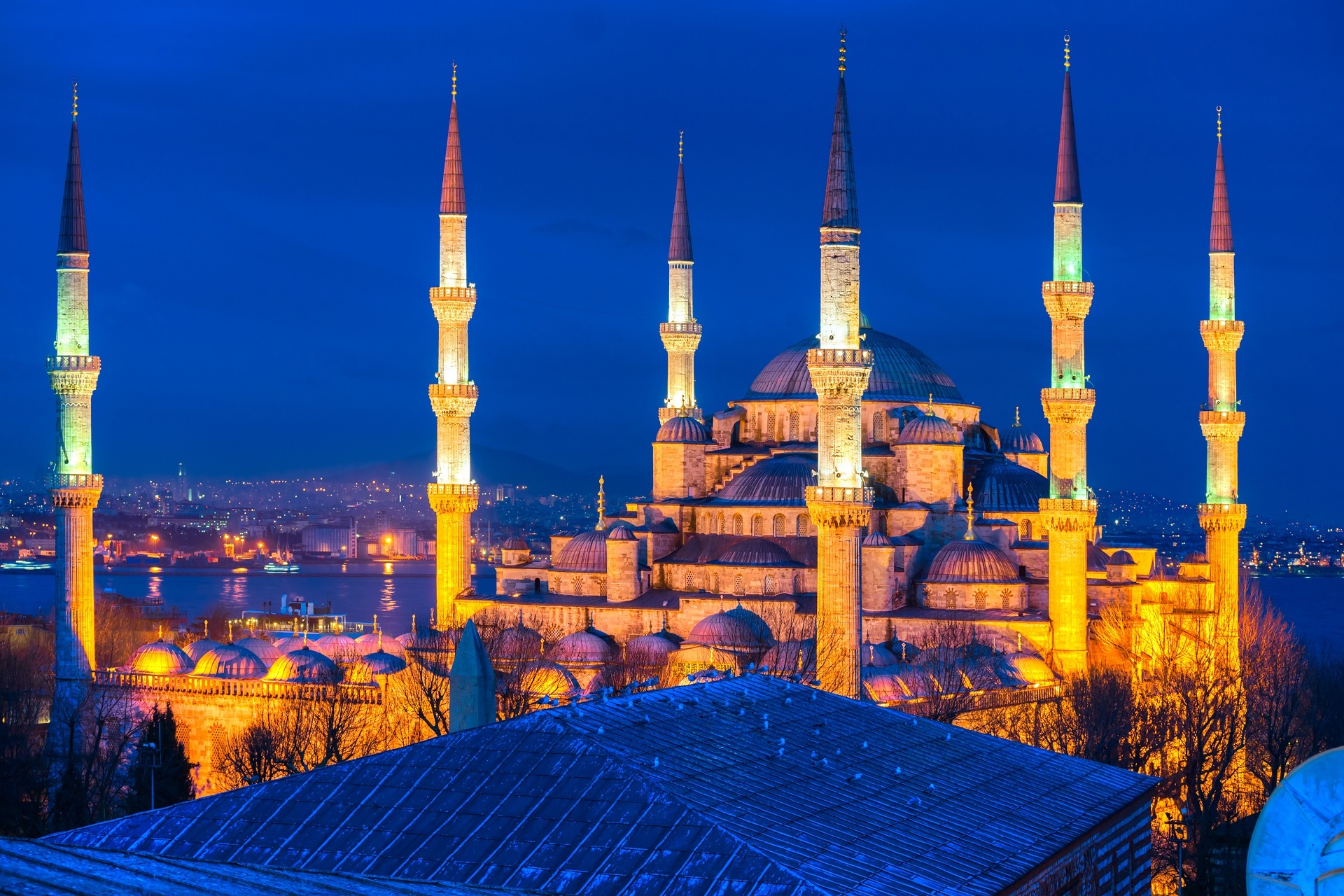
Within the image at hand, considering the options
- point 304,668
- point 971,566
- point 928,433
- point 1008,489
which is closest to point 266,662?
point 304,668

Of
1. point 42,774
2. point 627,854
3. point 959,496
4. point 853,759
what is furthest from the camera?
point 959,496

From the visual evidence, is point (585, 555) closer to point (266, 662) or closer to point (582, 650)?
point (582, 650)

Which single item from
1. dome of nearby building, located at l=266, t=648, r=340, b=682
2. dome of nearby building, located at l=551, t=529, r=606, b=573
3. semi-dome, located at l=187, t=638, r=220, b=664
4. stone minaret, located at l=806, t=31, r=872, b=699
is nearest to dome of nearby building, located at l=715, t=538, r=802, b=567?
dome of nearby building, located at l=551, t=529, r=606, b=573

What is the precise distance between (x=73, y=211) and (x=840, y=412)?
15.8 m

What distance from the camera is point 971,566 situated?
→ 3597 cm

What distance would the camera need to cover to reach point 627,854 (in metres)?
12.7

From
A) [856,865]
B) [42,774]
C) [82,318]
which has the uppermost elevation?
[82,318]

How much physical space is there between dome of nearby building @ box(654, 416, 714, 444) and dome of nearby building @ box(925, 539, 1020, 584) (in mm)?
7358

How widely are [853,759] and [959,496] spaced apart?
23693 mm

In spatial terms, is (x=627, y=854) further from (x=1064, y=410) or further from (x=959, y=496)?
(x=959, y=496)

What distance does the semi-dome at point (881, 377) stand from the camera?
138ft

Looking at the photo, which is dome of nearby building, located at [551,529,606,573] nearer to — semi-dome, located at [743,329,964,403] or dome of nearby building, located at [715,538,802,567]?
dome of nearby building, located at [715,538,802,567]

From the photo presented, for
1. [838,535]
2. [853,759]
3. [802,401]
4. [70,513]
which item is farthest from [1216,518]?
[853,759]

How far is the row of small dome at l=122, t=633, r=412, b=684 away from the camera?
35406mm
